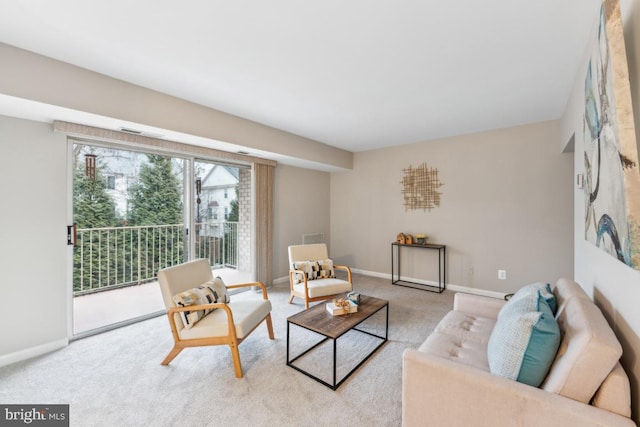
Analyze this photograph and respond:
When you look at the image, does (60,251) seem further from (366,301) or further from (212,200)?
(366,301)

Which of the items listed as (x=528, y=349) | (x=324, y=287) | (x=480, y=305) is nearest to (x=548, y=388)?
(x=528, y=349)

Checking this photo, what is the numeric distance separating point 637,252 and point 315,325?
182 cm

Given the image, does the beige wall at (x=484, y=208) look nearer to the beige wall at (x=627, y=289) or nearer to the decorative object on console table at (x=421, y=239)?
the decorative object on console table at (x=421, y=239)

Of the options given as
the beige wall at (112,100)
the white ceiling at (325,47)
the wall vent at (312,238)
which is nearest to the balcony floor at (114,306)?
the beige wall at (112,100)

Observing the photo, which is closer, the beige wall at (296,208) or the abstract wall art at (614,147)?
the abstract wall art at (614,147)

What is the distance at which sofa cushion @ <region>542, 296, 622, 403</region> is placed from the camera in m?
1.00

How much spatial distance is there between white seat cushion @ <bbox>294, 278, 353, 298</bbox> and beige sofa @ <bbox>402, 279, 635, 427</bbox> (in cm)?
174

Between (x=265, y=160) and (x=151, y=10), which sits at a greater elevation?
(x=151, y=10)

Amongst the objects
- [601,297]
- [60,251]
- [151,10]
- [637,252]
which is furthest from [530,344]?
[60,251]

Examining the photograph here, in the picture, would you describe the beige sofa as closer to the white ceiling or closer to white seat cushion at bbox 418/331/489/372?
white seat cushion at bbox 418/331/489/372

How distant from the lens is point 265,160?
4137 mm

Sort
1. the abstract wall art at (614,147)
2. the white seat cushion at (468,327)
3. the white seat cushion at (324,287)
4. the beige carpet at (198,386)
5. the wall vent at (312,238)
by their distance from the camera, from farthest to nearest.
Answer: the wall vent at (312,238) < the white seat cushion at (324,287) < the white seat cushion at (468,327) < the beige carpet at (198,386) < the abstract wall art at (614,147)

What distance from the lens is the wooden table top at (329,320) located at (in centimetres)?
204

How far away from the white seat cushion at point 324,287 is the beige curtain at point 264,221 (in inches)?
39.9
